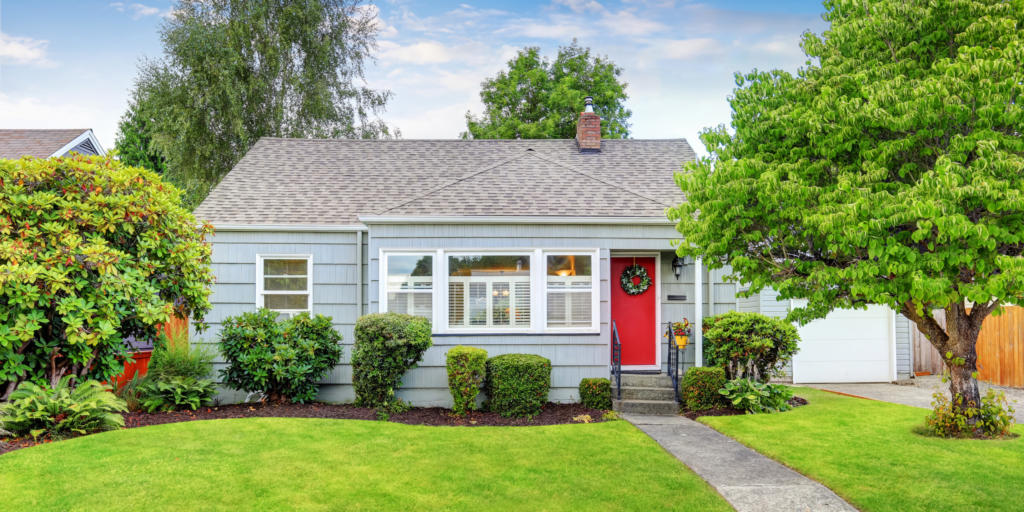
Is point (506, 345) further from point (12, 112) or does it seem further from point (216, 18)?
point (12, 112)

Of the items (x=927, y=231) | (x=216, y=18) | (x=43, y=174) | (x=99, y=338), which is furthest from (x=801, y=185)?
(x=216, y=18)

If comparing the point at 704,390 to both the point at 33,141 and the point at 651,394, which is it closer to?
the point at 651,394

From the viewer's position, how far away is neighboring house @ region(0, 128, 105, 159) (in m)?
13.0

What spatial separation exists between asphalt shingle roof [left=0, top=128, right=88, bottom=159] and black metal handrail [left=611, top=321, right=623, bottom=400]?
12.4 meters

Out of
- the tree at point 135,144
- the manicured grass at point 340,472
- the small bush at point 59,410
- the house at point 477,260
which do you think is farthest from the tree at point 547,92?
the small bush at point 59,410

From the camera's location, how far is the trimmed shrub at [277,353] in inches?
345

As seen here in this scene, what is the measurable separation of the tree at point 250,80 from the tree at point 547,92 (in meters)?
4.77

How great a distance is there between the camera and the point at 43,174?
6914 mm

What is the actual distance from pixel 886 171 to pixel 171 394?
9.16 metres

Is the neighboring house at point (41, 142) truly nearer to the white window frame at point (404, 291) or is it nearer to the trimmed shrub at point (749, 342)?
the white window frame at point (404, 291)

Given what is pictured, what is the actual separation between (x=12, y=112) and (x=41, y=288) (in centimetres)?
1970

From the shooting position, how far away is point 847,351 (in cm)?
1219

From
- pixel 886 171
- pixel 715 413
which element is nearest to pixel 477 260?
pixel 715 413

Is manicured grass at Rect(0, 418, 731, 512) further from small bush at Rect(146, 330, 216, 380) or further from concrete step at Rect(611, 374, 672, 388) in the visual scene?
concrete step at Rect(611, 374, 672, 388)
